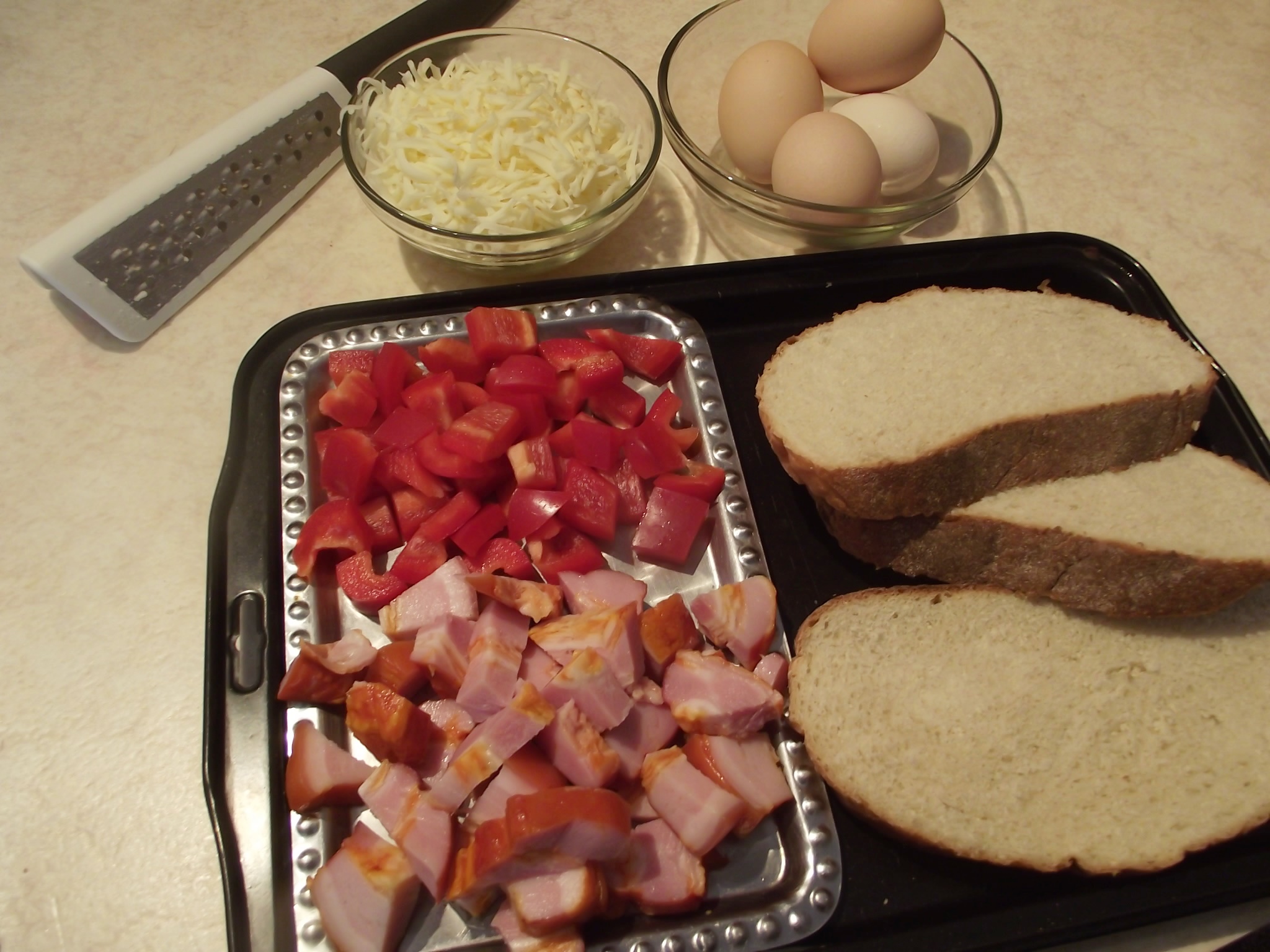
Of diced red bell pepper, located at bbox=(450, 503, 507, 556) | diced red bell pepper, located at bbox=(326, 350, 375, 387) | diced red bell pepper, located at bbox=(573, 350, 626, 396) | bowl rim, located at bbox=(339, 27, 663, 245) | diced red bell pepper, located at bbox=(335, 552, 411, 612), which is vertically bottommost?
diced red bell pepper, located at bbox=(335, 552, 411, 612)

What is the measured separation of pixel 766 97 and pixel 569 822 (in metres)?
1.66

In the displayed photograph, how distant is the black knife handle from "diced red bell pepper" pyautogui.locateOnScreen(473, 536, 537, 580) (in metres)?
1.34

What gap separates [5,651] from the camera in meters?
1.52

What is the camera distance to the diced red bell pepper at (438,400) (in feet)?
5.36

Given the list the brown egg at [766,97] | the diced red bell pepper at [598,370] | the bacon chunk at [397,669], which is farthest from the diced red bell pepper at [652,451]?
the brown egg at [766,97]

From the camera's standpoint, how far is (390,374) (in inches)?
65.8

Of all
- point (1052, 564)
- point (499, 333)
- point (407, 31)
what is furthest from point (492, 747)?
point (407, 31)

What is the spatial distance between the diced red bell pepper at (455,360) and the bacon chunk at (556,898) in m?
0.99

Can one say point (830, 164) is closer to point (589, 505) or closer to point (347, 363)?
point (589, 505)

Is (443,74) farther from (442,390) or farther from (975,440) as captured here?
(975,440)

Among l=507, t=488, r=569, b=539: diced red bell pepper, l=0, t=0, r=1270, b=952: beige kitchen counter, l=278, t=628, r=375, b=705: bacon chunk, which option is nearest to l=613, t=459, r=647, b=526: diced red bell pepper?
l=507, t=488, r=569, b=539: diced red bell pepper

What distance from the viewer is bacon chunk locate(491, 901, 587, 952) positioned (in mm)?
1208

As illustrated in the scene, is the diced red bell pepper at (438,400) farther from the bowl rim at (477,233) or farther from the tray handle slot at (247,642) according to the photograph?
the tray handle slot at (247,642)

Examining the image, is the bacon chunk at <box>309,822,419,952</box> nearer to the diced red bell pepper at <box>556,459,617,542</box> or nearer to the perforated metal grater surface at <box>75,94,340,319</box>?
the diced red bell pepper at <box>556,459,617,542</box>
